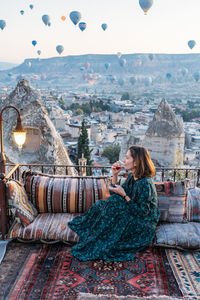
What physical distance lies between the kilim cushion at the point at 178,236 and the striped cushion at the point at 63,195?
0.57m

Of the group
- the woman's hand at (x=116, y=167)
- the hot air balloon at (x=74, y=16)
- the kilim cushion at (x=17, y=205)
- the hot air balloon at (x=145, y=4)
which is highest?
the hot air balloon at (x=74, y=16)

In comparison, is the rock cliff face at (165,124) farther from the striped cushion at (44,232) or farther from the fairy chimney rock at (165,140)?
the striped cushion at (44,232)

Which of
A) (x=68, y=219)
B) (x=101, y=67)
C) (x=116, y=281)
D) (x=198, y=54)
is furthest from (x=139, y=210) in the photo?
(x=101, y=67)

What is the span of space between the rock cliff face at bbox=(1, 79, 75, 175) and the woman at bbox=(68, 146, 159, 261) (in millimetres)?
6150

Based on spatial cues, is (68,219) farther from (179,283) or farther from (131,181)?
(179,283)

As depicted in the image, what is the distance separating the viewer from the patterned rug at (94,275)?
6.15 ft

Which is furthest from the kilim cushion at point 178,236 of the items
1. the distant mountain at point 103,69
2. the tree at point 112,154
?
the distant mountain at point 103,69

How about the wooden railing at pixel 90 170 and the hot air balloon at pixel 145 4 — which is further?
the hot air balloon at pixel 145 4

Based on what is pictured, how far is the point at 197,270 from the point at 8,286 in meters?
1.20

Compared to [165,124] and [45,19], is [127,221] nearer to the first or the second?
[165,124]

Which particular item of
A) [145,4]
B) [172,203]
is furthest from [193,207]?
[145,4]

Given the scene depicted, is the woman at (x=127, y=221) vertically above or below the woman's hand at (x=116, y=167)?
below

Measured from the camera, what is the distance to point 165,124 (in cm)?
1402

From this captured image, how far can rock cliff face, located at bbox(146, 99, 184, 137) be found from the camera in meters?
13.9
